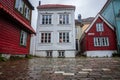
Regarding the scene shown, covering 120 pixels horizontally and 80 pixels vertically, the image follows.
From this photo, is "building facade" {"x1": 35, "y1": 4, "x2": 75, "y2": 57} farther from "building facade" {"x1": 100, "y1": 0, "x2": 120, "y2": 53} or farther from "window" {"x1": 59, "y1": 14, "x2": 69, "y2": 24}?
"building facade" {"x1": 100, "y1": 0, "x2": 120, "y2": 53}

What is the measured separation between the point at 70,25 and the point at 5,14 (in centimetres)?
1327

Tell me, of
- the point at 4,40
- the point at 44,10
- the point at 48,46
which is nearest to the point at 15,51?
the point at 4,40

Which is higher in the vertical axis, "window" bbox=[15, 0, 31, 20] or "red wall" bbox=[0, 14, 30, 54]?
"window" bbox=[15, 0, 31, 20]

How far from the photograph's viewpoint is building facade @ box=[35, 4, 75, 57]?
20.2 meters

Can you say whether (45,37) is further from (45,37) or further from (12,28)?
(12,28)

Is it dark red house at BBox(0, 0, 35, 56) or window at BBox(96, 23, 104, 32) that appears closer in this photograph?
Answer: dark red house at BBox(0, 0, 35, 56)

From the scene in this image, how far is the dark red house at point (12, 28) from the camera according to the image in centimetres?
905

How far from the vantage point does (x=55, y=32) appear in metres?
20.8

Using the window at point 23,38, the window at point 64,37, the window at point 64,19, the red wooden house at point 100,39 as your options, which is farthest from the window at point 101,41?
the window at point 23,38

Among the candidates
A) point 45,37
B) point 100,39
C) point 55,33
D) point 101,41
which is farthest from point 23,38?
point 101,41

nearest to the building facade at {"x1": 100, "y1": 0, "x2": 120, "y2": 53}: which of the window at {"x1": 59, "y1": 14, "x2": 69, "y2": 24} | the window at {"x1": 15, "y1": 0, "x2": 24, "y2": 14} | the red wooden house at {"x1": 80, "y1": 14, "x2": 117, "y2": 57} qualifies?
the red wooden house at {"x1": 80, "y1": 14, "x2": 117, "y2": 57}

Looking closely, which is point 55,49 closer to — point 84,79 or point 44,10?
point 44,10

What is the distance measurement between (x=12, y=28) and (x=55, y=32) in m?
10.7

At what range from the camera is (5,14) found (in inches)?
348
